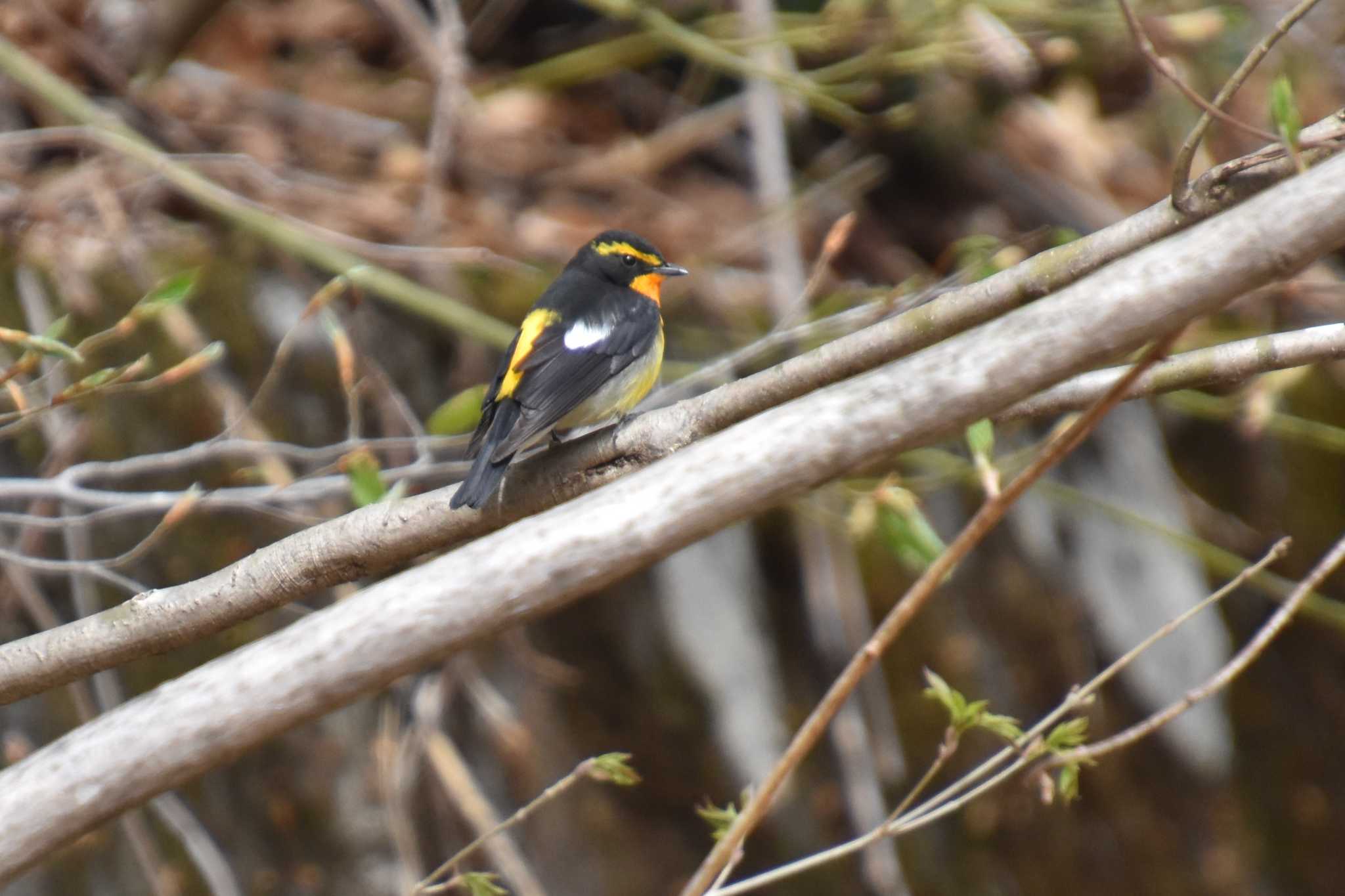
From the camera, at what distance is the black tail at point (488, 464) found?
191 centimetres

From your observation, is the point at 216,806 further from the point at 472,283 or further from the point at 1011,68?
the point at 1011,68

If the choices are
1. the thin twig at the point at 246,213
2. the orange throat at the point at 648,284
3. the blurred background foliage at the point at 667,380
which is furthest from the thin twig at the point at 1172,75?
the thin twig at the point at 246,213

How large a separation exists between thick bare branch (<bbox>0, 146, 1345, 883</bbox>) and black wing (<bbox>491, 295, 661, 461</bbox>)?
1.18 metres

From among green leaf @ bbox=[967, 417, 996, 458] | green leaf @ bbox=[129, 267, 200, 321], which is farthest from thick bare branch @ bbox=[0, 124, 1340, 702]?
green leaf @ bbox=[129, 267, 200, 321]

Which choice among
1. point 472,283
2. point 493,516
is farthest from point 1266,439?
point 493,516

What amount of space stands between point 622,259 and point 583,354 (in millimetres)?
697

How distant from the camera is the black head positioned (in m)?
3.42

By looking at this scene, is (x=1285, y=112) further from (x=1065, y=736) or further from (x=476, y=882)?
(x=476, y=882)

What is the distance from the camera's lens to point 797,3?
5.16 metres

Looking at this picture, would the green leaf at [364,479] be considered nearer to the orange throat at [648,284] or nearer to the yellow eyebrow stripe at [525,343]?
the yellow eyebrow stripe at [525,343]

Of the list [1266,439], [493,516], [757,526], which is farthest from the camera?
[1266,439]

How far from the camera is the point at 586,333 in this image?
2900mm

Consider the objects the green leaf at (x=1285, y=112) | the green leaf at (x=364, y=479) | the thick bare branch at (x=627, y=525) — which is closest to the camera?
the thick bare branch at (x=627, y=525)

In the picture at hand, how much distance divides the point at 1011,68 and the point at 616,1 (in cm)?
208
